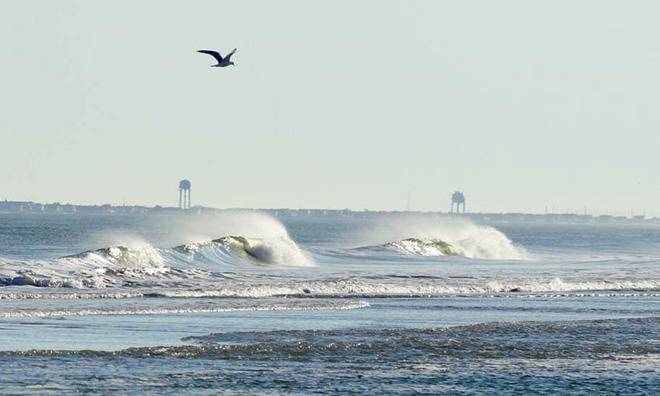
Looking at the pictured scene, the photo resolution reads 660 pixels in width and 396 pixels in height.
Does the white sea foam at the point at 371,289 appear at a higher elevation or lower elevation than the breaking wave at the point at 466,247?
lower

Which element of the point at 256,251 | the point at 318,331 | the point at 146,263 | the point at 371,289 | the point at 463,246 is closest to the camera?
the point at 318,331

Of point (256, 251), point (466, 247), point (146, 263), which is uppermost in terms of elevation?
point (466, 247)

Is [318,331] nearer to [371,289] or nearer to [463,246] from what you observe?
[371,289]

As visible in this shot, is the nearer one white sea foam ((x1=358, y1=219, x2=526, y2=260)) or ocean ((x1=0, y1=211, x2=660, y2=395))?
ocean ((x1=0, y1=211, x2=660, y2=395))

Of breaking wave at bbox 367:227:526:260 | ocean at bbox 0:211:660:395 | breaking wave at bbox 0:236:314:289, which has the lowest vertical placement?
ocean at bbox 0:211:660:395

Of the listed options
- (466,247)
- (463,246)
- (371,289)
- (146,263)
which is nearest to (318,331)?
(371,289)

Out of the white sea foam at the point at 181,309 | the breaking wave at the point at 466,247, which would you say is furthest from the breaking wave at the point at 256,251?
the white sea foam at the point at 181,309

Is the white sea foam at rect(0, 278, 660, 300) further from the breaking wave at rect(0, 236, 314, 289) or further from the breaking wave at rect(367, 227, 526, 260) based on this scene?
the breaking wave at rect(367, 227, 526, 260)

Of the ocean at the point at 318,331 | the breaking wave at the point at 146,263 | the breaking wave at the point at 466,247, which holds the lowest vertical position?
the ocean at the point at 318,331

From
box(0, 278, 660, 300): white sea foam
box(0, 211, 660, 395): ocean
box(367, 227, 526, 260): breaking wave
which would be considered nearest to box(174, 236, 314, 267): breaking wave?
box(0, 211, 660, 395): ocean

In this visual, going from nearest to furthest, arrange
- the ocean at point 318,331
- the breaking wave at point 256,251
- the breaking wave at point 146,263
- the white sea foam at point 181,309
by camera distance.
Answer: the ocean at point 318,331 → the white sea foam at point 181,309 → the breaking wave at point 146,263 → the breaking wave at point 256,251

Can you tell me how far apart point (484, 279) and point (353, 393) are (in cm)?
3206

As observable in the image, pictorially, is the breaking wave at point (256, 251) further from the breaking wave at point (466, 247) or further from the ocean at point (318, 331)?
the breaking wave at point (466, 247)

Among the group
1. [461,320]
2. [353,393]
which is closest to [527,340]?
[461,320]
